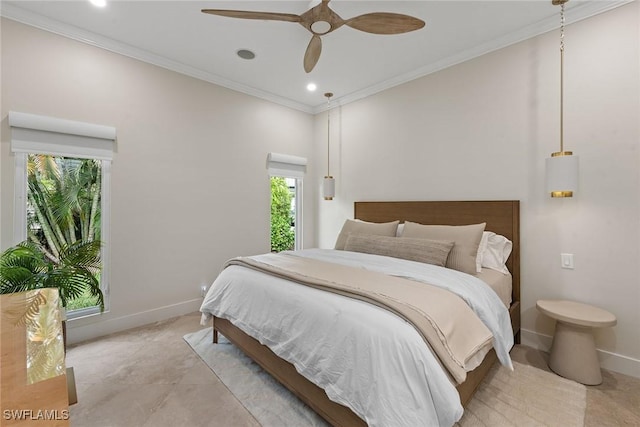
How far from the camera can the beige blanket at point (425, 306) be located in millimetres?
1405

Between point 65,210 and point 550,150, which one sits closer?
point 550,150

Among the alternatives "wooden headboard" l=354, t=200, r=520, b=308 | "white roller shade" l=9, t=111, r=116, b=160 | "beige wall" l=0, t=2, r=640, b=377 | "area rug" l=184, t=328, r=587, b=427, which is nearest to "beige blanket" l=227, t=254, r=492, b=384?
"area rug" l=184, t=328, r=587, b=427

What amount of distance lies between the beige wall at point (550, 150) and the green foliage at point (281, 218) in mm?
1861

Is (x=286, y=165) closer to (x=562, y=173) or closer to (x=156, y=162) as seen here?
(x=156, y=162)

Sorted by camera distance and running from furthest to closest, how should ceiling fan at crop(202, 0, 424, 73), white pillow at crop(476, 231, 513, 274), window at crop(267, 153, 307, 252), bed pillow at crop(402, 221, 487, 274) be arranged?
window at crop(267, 153, 307, 252) < white pillow at crop(476, 231, 513, 274) < bed pillow at crop(402, 221, 487, 274) < ceiling fan at crop(202, 0, 424, 73)

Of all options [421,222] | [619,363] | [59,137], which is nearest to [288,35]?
[59,137]

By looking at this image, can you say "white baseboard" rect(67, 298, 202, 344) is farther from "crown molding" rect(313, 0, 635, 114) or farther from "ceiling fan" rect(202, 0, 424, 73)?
"crown molding" rect(313, 0, 635, 114)

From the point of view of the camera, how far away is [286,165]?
444cm

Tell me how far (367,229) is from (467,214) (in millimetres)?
Answer: 1055

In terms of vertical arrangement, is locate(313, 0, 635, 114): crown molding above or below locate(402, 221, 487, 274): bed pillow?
above

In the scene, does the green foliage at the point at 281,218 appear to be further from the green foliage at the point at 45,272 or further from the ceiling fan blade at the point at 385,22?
the ceiling fan blade at the point at 385,22

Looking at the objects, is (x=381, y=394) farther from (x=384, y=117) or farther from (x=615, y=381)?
(x=384, y=117)

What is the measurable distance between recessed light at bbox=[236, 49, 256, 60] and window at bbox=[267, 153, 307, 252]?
133cm

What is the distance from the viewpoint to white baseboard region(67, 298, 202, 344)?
2705 mm
